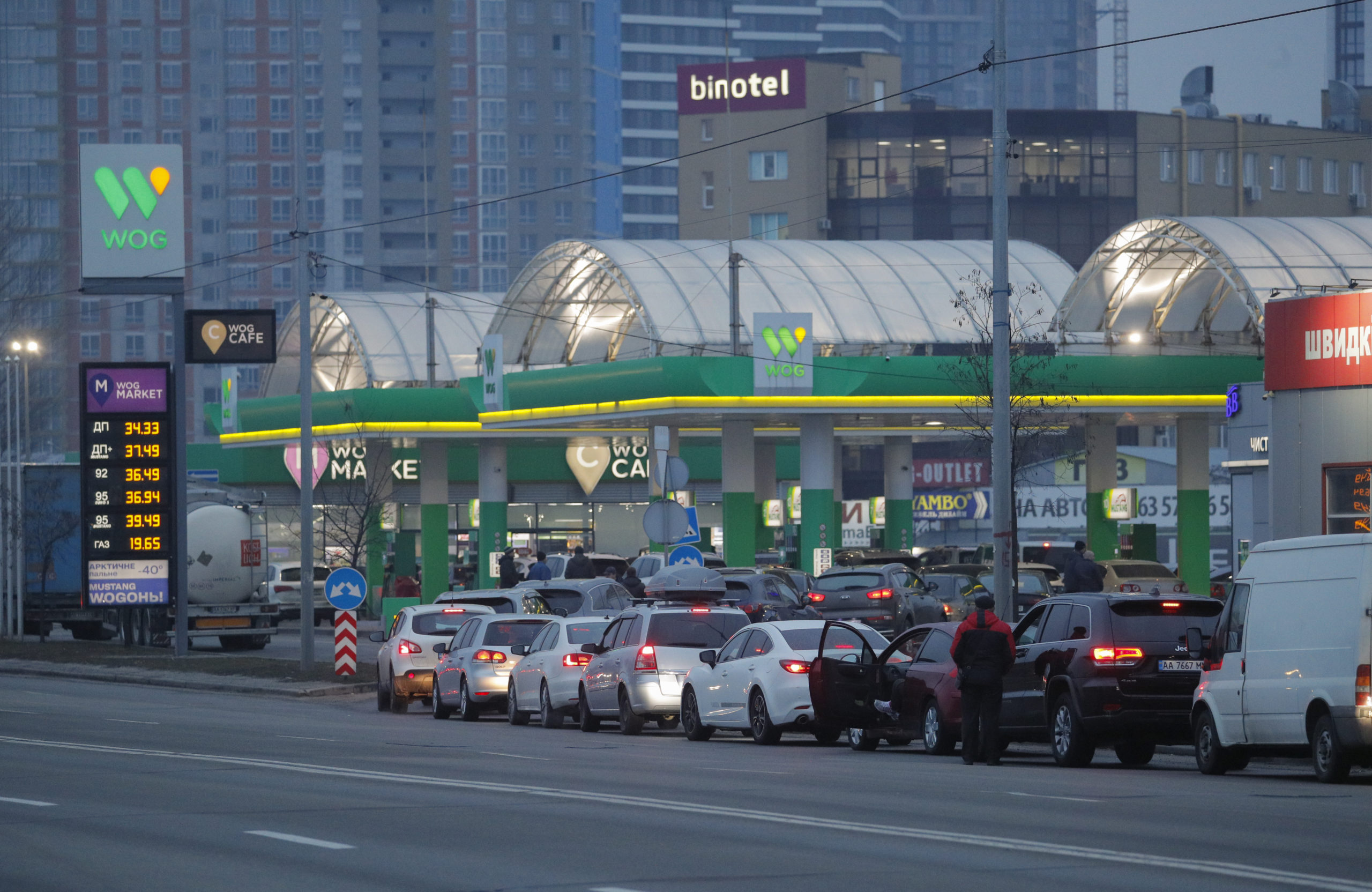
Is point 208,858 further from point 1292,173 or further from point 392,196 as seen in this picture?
point 392,196

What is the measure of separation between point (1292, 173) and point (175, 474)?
277ft

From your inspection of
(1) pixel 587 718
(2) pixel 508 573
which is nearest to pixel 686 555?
(2) pixel 508 573

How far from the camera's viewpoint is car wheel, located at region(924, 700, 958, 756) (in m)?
20.0

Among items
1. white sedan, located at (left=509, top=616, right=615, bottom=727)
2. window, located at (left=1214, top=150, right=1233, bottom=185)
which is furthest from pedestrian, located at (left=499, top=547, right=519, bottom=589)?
window, located at (left=1214, top=150, right=1233, bottom=185)

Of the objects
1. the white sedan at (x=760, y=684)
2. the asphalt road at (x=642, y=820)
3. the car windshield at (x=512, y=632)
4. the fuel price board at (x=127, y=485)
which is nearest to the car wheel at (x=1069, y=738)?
the asphalt road at (x=642, y=820)

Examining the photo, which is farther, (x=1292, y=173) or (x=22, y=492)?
(x=1292, y=173)

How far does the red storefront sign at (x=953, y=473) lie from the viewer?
98.9 m

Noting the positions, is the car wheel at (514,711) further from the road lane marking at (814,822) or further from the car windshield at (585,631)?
the road lane marking at (814,822)

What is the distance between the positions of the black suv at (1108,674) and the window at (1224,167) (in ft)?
316

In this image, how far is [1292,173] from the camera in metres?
112

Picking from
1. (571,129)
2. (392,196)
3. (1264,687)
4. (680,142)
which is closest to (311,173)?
(392,196)

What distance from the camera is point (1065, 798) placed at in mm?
14414

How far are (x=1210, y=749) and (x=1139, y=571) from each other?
78.9ft

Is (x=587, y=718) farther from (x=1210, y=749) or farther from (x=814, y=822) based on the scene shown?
(x=814, y=822)
